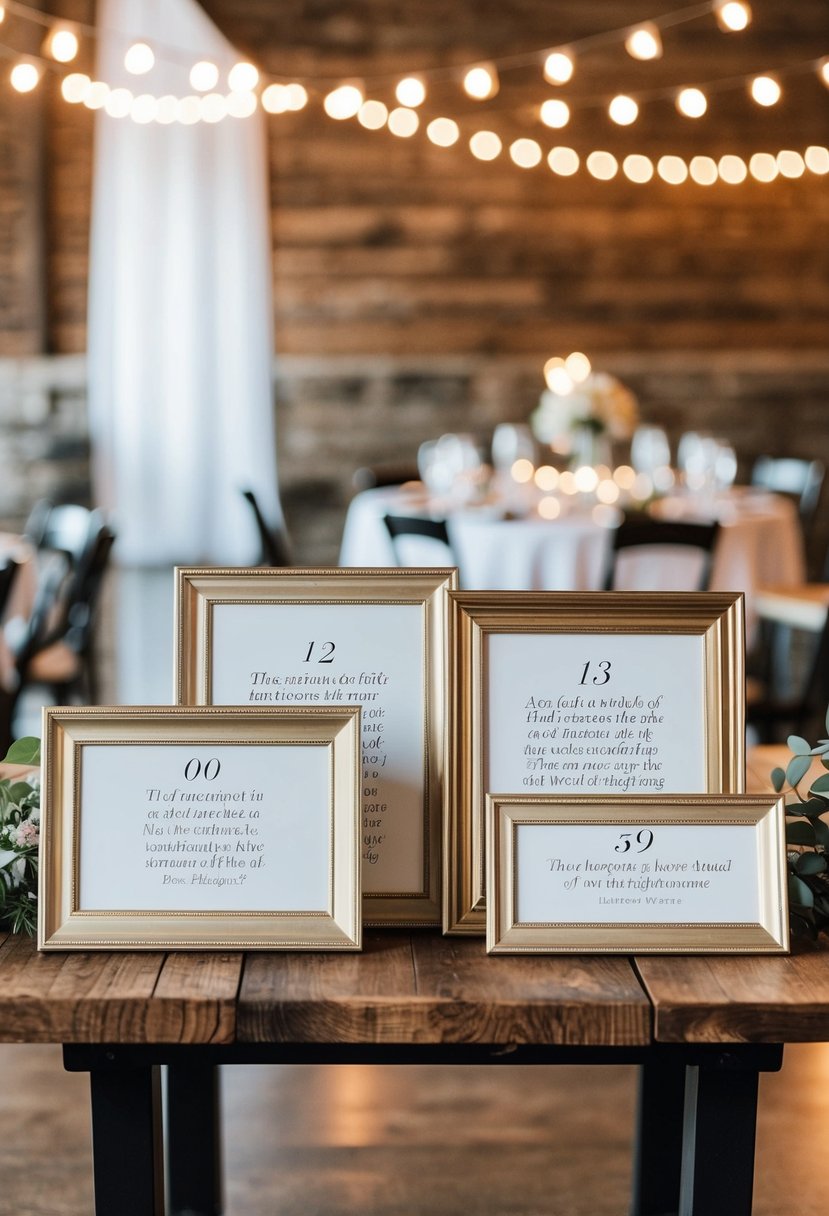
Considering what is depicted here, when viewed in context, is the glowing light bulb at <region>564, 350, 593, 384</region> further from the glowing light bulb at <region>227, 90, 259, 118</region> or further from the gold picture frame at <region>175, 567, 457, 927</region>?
the gold picture frame at <region>175, 567, 457, 927</region>

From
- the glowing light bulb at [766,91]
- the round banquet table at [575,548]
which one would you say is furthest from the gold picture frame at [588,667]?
the glowing light bulb at [766,91]

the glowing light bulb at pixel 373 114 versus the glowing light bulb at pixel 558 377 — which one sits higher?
the glowing light bulb at pixel 373 114

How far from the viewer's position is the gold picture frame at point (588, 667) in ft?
3.51

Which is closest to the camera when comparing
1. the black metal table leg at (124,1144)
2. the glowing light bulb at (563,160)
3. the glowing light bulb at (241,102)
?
the black metal table leg at (124,1144)

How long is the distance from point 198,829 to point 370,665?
0.66 ft

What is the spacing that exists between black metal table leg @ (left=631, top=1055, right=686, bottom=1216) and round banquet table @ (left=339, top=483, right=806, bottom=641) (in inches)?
95.0

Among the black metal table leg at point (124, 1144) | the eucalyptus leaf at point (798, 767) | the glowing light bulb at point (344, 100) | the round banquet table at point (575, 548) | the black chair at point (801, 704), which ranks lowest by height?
the black metal table leg at point (124, 1144)

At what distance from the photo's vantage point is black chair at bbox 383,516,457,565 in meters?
3.74

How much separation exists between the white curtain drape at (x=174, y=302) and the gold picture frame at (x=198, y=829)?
5464mm

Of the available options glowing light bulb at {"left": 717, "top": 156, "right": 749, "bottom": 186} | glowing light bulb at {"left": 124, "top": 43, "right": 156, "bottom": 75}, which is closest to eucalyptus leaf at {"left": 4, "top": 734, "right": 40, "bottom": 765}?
glowing light bulb at {"left": 124, "top": 43, "right": 156, "bottom": 75}

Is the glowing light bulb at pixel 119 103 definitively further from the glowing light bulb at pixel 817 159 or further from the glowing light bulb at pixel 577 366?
the glowing light bulb at pixel 817 159

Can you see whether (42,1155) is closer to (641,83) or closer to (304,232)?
(304,232)

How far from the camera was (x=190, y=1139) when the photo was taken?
1.68 m

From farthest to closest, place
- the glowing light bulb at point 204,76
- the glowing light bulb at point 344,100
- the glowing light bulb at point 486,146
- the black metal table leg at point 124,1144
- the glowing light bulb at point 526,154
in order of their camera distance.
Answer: the glowing light bulb at point 526,154, the glowing light bulb at point 486,146, the glowing light bulb at point 344,100, the glowing light bulb at point 204,76, the black metal table leg at point 124,1144
